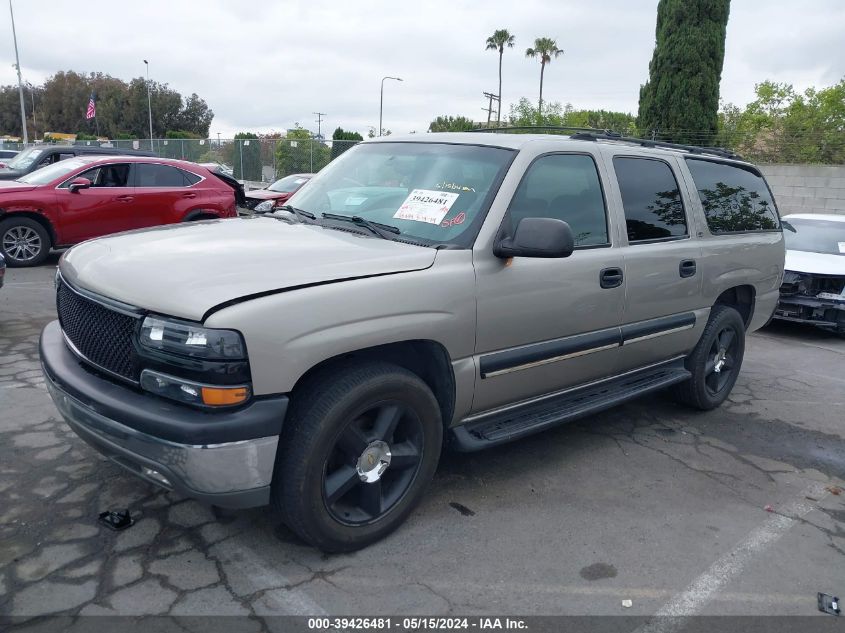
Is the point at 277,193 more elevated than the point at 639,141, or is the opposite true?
the point at 639,141

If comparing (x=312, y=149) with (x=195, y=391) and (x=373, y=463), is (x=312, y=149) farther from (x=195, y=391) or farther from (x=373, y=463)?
(x=195, y=391)

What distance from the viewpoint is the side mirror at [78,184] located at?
32.5 feet

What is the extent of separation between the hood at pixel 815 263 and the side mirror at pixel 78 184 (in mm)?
9191

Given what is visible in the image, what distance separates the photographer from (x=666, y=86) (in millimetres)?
18984

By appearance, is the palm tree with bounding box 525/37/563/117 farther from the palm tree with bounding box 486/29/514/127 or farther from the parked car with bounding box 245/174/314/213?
the parked car with bounding box 245/174/314/213

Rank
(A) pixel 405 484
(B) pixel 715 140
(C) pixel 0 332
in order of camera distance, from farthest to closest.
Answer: (B) pixel 715 140, (C) pixel 0 332, (A) pixel 405 484

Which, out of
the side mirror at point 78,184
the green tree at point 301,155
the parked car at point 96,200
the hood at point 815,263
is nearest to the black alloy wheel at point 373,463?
the hood at point 815,263

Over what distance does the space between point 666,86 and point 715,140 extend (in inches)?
77.4

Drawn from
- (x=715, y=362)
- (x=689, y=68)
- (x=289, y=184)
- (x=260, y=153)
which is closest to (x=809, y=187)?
(x=689, y=68)

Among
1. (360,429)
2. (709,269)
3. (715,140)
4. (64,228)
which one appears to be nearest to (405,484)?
(360,429)

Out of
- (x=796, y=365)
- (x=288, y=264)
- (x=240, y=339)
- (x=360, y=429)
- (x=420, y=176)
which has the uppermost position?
(x=420, y=176)

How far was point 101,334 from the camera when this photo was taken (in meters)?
2.90

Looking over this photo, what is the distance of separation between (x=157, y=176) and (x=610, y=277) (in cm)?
869

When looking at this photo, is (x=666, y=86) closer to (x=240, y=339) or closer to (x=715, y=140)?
(x=715, y=140)
